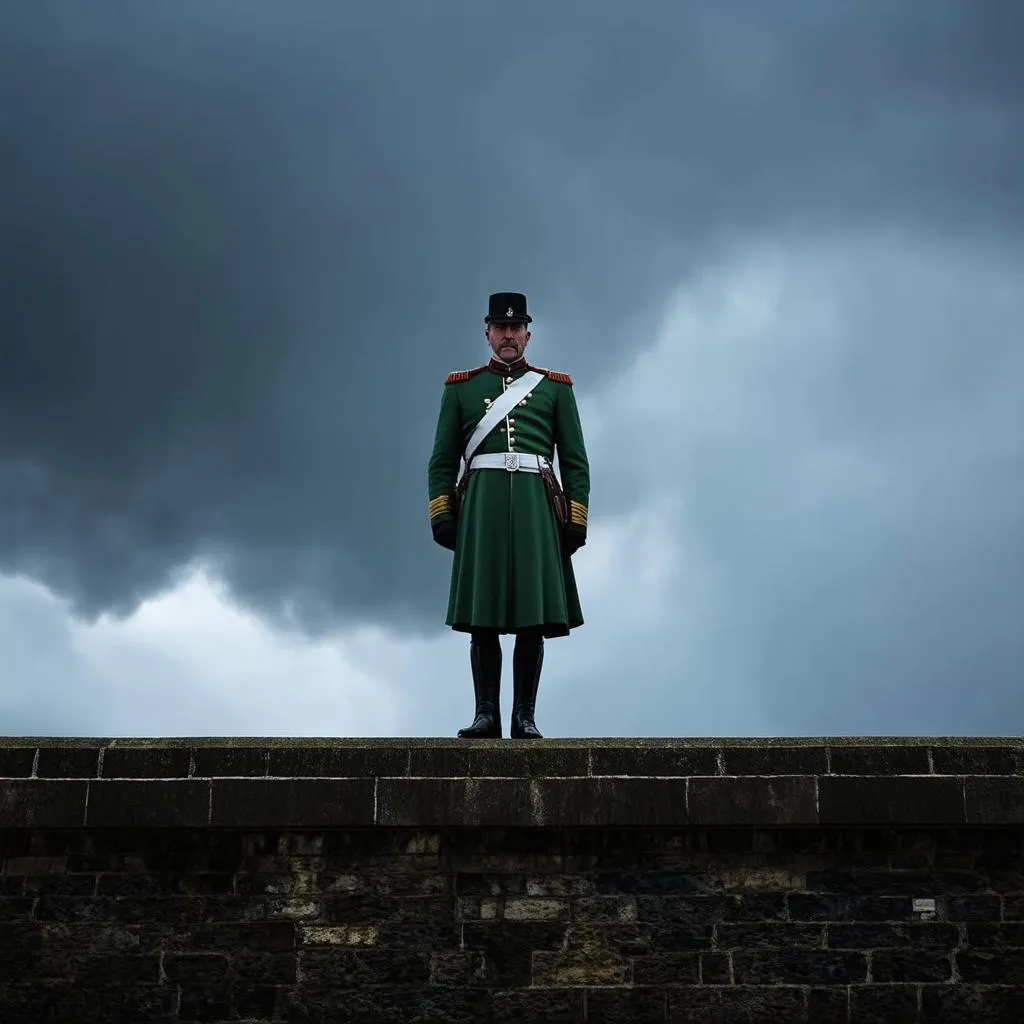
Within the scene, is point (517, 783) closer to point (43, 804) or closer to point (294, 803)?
point (294, 803)

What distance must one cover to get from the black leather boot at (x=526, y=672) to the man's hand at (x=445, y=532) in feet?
2.32

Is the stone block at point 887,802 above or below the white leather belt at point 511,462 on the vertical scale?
below

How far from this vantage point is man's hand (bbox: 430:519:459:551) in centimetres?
868

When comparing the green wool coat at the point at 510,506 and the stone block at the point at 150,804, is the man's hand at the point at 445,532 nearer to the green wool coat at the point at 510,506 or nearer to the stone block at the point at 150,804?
the green wool coat at the point at 510,506

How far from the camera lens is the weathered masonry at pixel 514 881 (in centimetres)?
722

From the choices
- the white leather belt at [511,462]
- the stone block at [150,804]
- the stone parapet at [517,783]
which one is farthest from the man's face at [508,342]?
the stone block at [150,804]

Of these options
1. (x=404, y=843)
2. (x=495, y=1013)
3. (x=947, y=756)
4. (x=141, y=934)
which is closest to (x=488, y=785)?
(x=404, y=843)

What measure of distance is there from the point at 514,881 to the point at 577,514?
7.31 ft

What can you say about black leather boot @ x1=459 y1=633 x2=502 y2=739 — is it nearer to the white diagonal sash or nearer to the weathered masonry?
the weathered masonry

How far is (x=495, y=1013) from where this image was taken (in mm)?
7180

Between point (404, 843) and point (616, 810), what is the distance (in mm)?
1059

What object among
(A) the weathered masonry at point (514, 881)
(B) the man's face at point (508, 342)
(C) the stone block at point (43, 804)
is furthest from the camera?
(B) the man's face at point (508, 342)

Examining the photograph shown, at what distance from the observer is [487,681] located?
328 inches

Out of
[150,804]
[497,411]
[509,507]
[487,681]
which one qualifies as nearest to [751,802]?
[487,681]
